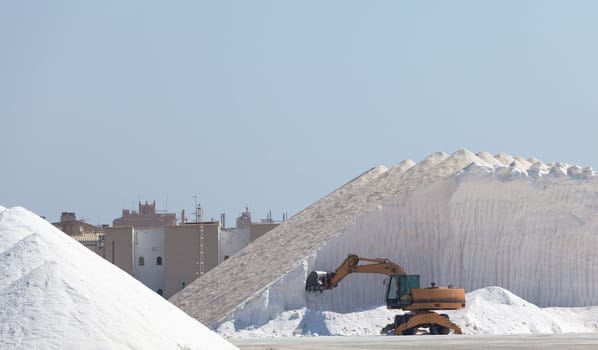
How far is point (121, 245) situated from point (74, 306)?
2086 inches

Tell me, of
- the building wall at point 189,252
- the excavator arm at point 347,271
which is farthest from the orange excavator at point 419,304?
the building wall at point 189,252

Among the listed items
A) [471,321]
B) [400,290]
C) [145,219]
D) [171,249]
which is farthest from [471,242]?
[145,219]

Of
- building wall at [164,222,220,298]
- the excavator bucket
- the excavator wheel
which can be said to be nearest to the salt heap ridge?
the excavator bucket

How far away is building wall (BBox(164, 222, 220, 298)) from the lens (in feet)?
241

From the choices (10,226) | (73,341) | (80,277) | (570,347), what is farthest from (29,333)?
(570,347)

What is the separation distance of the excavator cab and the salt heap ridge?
254 inches

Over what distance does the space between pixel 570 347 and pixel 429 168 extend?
86.1 ft

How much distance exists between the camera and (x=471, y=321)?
4488 centimetres

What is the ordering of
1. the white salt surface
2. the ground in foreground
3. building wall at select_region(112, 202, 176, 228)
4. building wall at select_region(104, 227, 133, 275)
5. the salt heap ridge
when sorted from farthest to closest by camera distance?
1. building wall at select_region(112, 202, 176, 228)
2. building wall at select_region(104, 227, 133, 275)
3. the salt heap ridge
4. the white salt surface
5. the ground in foreground

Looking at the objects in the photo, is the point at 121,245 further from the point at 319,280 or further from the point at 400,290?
the point at 400,290

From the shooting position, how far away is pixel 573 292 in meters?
51.2

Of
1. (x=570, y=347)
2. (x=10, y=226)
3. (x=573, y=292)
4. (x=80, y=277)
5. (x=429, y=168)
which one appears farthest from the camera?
(x=429, y=168)

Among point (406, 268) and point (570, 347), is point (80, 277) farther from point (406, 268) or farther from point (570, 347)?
point (406, 268)

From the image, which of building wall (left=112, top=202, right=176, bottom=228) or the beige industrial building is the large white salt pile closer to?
the beige industrial building
